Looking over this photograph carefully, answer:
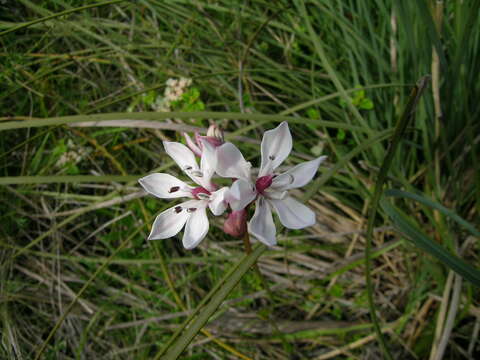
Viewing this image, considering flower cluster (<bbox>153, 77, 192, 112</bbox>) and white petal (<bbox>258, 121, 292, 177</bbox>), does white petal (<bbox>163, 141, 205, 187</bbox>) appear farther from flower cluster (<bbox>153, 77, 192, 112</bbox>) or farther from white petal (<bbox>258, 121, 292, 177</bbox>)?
flower cluster (<bbox>153, 77, 192, 112</bbox>)

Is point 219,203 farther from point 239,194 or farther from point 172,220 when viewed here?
point 172,220

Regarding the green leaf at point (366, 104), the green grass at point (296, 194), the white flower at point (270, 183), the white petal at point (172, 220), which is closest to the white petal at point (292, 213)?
the white flower at point (270, 183)

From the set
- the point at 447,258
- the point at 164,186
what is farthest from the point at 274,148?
the point at 447,258

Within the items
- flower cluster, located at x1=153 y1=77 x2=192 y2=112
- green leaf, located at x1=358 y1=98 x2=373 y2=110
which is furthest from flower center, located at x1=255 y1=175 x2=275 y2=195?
flower cluster, located at x1=153 y1=77 x2=192 y2=112

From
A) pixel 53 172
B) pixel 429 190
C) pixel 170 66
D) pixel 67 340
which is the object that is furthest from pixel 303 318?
pixel 53 172

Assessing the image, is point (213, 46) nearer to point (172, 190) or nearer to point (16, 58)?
point (16, 58)

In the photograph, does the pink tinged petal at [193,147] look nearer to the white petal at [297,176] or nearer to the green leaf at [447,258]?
the white petal at [297,176]
